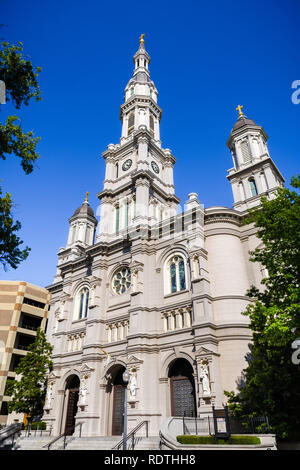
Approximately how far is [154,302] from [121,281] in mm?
4777

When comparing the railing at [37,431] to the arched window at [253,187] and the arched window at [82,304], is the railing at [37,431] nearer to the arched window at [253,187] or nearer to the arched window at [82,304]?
the arched window at [82,304]

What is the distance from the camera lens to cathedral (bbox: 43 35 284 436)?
2192 centimetres

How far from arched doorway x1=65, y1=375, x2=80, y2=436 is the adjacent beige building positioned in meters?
12.9

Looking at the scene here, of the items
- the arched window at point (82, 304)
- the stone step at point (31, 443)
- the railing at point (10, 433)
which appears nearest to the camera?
the stone step at point (31, 443)

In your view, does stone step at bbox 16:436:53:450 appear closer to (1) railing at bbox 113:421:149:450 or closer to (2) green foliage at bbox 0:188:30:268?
(1) railing at bbox 113:421:149:450

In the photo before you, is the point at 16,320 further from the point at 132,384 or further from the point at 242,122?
the point at 242,122

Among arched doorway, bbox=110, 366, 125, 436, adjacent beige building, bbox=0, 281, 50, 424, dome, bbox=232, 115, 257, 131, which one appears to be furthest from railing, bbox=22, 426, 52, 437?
dome, bbox=232, 115, 257, 131

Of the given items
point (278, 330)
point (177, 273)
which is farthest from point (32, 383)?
point (278, 330)

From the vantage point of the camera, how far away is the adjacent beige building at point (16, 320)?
1496 inches

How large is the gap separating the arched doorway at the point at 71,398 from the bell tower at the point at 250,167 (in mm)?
21946

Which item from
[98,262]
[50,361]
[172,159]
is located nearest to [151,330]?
[98,262]

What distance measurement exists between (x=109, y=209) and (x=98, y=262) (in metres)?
7.09

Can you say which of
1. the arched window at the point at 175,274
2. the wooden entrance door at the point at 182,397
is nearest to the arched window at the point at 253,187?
the arched window at the point at 175,274

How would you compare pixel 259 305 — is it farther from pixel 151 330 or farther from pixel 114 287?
pixel 114 287
